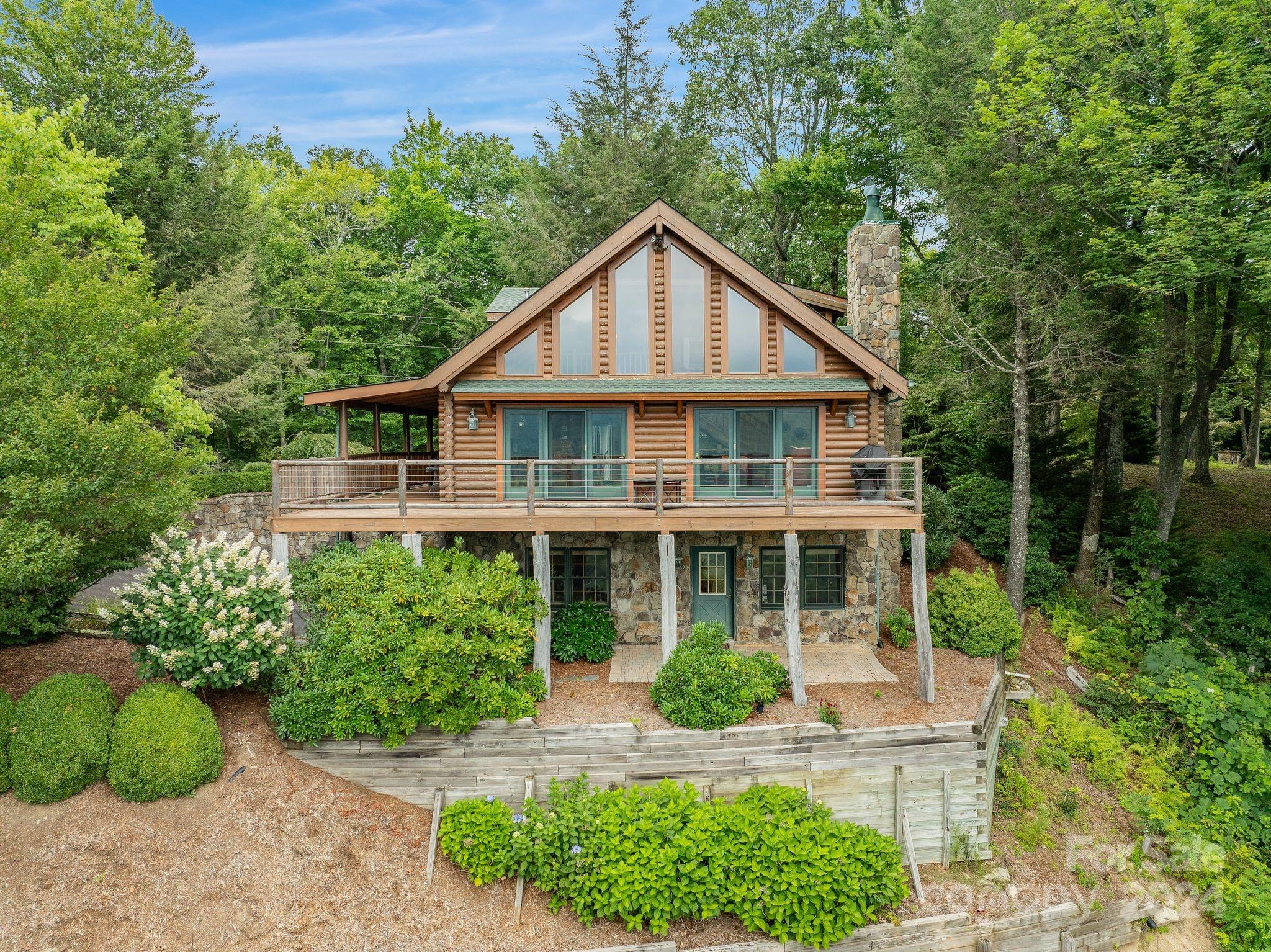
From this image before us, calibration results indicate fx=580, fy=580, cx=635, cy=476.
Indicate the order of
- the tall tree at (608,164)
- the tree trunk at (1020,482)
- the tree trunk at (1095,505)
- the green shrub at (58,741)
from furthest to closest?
the tall tree at (608,164) < the tree trunk at (1095,505) < the tree trunk at (1020,482) < the green shrub at (58,741)

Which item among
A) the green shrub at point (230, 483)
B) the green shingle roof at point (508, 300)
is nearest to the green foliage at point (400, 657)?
the green shingle roof at point (508, 300)

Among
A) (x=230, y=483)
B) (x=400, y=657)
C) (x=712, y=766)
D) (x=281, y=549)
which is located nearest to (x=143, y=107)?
(x=230, y=483)

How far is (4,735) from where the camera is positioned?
7148 millimetres

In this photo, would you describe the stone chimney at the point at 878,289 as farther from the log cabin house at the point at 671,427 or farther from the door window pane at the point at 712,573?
the door window pane at the point at 712,573

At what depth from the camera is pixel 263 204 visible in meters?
22.3

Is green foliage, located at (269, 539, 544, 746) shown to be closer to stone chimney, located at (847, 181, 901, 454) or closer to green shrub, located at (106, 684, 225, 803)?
green shrub, located at (106, 684, 225, 803)

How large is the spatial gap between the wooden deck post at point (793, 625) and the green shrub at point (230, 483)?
45.2 feet

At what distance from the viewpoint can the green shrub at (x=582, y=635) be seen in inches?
442

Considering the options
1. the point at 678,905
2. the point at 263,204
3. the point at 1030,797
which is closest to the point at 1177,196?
the point at 1030,797

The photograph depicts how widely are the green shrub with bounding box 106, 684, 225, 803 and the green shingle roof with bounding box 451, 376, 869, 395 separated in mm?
6572

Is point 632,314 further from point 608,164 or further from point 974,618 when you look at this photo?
point 608,164

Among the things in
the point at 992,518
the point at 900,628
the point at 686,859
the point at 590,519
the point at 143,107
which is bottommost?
the point at 686,859

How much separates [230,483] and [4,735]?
10327mm

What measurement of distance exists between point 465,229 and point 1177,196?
24896 mm
